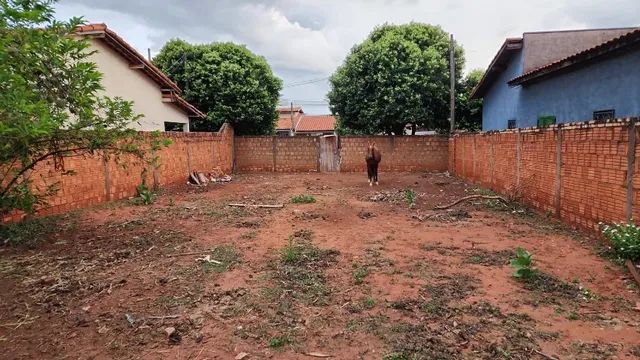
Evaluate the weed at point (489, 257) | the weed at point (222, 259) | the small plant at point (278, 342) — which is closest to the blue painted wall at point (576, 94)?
the weed at point (489, 257)

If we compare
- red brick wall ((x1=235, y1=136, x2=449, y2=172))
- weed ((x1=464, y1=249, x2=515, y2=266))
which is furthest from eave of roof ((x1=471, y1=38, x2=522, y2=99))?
weed ((x1=464, y1=249, x2=515, y2=266))

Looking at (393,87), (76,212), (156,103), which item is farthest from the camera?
(393,87)

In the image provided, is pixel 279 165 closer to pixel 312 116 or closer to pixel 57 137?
pixel 57 137

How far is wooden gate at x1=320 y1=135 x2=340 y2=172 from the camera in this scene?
19.8m

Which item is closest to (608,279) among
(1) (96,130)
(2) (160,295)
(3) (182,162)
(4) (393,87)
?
(2) (160,295)

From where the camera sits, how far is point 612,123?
5.80 m

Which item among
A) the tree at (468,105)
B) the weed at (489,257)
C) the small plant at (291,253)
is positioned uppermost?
the tree at (468,105)

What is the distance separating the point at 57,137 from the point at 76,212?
11.6 ft

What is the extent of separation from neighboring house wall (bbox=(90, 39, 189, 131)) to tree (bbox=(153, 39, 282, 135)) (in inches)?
74.0

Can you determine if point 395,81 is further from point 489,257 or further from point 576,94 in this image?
point 489,257

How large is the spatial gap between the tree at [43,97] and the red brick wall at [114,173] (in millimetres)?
1046

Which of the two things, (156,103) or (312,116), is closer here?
(156,103)

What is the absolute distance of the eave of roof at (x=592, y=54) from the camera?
7969 mm

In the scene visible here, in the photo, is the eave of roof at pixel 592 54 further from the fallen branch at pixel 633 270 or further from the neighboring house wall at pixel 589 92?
the fallen branch at pixel 633 270
